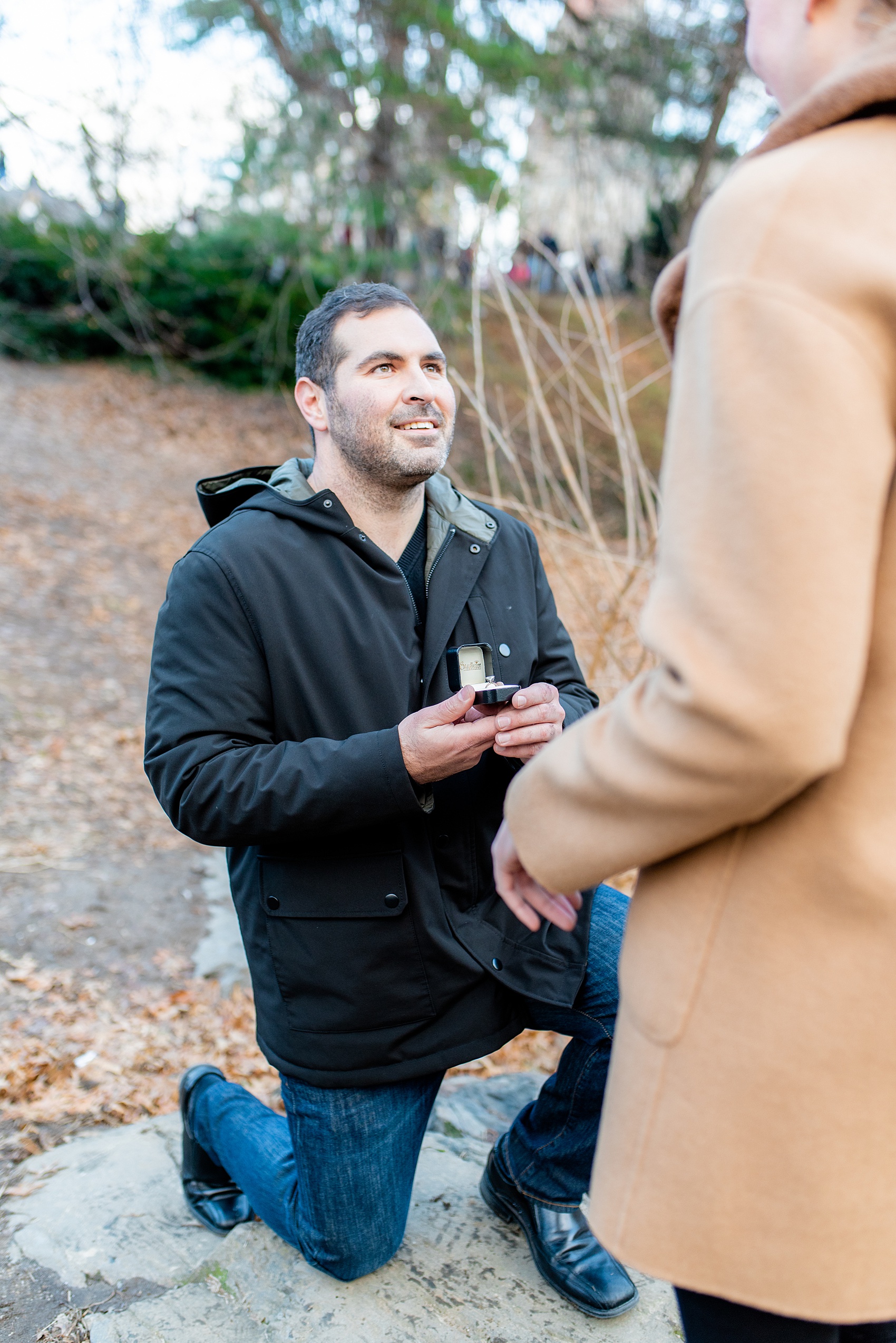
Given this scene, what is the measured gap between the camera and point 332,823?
208cm

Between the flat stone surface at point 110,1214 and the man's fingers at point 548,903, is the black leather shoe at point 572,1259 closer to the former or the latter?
the flat stone surface at point 110,1214

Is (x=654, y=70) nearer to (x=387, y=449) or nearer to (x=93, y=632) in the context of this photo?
(x=93, y=632)

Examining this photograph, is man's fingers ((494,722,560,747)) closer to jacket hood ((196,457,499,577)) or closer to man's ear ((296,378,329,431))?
jacket hood ((196,457,499,577))

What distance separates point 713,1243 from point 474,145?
13561 mm

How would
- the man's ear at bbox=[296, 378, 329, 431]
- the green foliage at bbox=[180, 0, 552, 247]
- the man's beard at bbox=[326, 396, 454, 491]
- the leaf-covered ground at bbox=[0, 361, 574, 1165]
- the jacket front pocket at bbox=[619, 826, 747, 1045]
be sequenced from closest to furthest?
the jacket front pocket at bbox=[619, 826, 747, 1045] → the man's beard at bbox=[326, 396, 454, 491] → the man's ear at bbox=[296, 378, 329, 431] → the leaf-covered ground at bbox=[0, 361, 574, 1165] → the green foliage at bbox=[180, 0, 552, 247]

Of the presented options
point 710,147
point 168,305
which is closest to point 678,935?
point 710,147

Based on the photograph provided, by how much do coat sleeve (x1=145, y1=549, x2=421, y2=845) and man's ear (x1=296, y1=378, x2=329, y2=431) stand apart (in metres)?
0.58

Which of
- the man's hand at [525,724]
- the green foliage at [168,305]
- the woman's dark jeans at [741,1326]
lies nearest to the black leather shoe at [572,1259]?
the woman's dark jeans at [741,1326]

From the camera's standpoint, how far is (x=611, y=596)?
17.2ft

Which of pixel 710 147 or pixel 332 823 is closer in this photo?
pixel 332 823

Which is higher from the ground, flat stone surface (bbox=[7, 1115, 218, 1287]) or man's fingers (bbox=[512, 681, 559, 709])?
man's fingers (bbox=[512, 681, 559, 709])

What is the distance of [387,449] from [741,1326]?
74.2 inches

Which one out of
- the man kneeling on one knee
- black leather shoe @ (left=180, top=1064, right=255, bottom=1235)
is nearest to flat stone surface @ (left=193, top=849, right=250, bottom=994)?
black leather shoe @ (left=180, top=1064, right=255, bottom=1235)

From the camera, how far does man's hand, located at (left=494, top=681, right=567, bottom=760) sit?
2.03 m
